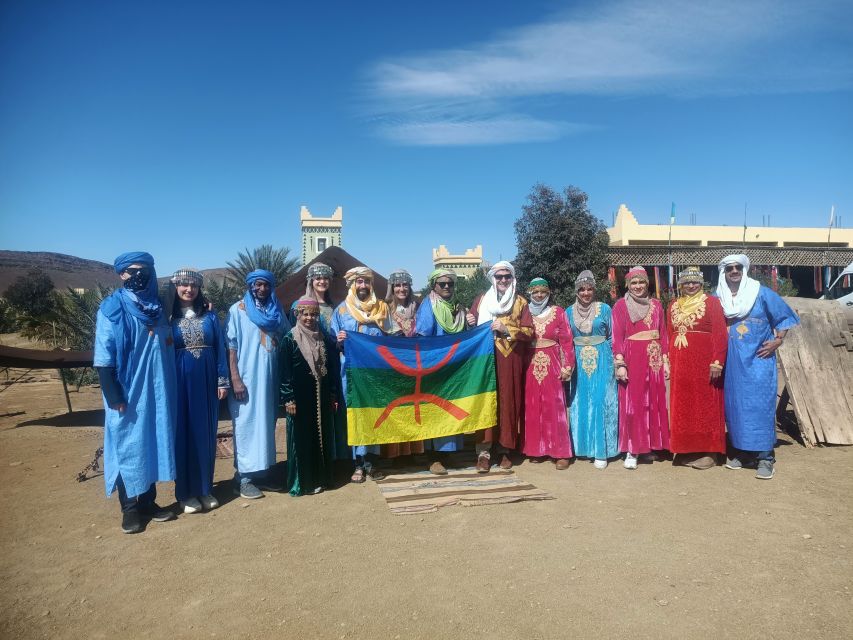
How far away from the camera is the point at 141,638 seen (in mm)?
2572

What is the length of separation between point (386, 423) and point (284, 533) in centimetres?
131

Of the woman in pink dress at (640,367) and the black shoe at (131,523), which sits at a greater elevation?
the woman in pink dress at (640,367)

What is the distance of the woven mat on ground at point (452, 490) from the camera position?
13.8 feet

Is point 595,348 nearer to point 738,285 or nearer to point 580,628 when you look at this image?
point 738,285

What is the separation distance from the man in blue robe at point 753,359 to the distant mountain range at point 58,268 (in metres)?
60.2

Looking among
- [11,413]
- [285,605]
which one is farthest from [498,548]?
[11,413]

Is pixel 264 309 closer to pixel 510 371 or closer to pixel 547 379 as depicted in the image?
pixel 510 371

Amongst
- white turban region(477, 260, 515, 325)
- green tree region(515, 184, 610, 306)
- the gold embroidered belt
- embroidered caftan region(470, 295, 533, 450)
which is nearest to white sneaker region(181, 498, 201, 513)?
embroidered caftan region(470, 295, 533, 450)

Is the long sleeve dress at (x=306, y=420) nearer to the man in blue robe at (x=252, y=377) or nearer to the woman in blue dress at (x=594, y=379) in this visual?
the man in blue robe at (x=252, y=377)

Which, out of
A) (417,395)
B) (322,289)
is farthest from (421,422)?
(322,289)

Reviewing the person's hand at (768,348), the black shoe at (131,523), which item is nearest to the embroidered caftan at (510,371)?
the person's hand at (768,348)

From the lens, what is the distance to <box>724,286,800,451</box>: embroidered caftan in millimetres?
4887

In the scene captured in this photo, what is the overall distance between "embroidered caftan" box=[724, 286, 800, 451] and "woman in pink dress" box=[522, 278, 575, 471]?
145cm

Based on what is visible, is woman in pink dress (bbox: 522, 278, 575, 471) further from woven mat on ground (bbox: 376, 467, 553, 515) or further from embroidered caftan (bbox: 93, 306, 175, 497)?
embroidered caftan (bbox: 93, 306, 175, 497)
